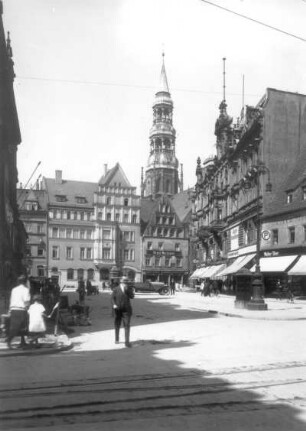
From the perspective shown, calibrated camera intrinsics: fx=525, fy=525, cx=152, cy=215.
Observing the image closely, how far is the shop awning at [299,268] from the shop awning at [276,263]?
0.88 meters

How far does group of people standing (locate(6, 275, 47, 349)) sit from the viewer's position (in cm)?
1253

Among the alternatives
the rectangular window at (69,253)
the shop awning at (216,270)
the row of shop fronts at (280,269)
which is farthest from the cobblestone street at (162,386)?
the rectangular window at (69,253)

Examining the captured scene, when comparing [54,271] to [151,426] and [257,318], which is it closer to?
[257,318]

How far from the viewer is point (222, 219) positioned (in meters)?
59.9

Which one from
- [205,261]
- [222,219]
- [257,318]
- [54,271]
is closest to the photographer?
[257,318]

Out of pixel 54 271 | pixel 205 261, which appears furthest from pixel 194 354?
pixel 54 271

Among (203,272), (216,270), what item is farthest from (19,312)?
(203,272)

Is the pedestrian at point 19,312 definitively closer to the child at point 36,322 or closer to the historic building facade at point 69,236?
the child at point 36,322

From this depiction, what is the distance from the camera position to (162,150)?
122500 millimetres

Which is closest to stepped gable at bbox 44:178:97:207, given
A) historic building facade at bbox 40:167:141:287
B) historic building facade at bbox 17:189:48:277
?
historic building facade at bbox 40:167:141:287

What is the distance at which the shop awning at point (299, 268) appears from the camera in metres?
A: 37.2

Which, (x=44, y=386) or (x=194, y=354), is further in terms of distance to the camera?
(x=194, y=354)

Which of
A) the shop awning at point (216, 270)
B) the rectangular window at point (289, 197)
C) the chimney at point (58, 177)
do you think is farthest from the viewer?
the chimney at point (58, 177)

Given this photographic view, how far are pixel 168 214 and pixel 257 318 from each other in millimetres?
69199
